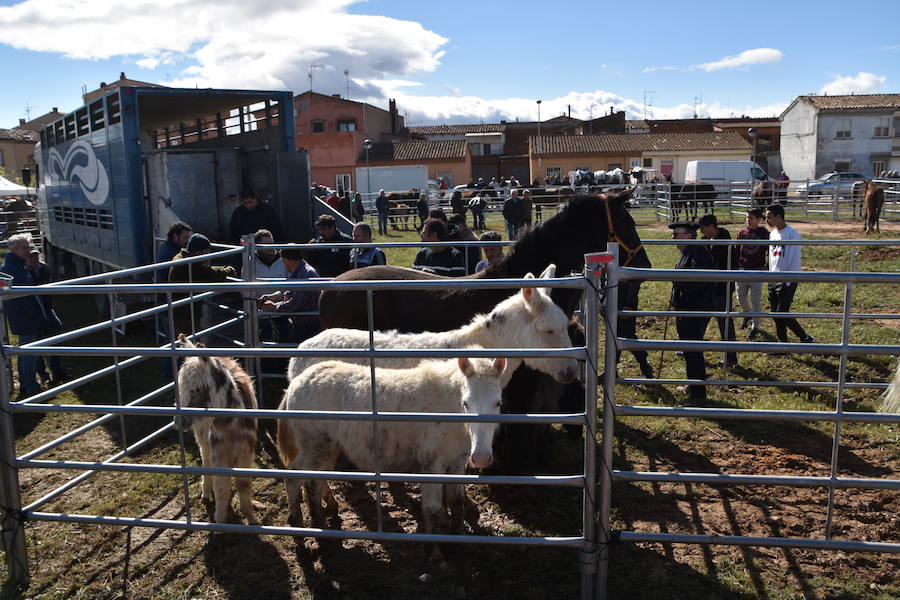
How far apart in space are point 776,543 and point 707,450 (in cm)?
252

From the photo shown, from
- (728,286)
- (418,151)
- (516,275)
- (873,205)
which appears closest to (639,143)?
(418,151)

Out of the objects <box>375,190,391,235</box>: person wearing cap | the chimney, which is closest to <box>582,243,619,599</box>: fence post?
<box>375,190,391,235</box>: person wearing cap

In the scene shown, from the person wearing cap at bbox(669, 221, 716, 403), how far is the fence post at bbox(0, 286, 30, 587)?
5913 mm

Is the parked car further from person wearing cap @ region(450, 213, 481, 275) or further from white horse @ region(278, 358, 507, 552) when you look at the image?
white horse @ region(278, 358, 507, 552)

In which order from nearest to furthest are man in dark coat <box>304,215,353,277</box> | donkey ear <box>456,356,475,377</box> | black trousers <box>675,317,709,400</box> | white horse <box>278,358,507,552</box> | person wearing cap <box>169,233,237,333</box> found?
donkey ear <box>456,356,475,377</box>
white horse <box>278,358,507,552</box>
black trousers <box>675,317,709,400</box>
person wearing cap <box>169,233,237,333</box>
man in dark coat <box>304,215,353,277</box>

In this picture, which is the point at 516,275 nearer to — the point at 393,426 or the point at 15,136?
the point at 393,426

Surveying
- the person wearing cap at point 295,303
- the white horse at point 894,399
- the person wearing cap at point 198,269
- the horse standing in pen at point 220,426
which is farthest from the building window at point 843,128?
the horse standing in pen at point 220,426

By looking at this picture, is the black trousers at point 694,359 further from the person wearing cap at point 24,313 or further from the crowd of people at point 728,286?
the person wearing cap at point 24,313

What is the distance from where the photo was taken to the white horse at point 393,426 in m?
4.06

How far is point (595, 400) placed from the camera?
336cm

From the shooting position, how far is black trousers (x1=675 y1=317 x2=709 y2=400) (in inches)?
278

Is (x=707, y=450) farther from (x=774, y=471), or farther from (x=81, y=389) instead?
(x=81, y=389)

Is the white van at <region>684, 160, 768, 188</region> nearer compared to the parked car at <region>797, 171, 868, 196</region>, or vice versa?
the parked car at <region>797, 171, 868, 196</region>

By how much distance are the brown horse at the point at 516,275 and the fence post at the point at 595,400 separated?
1.88m
